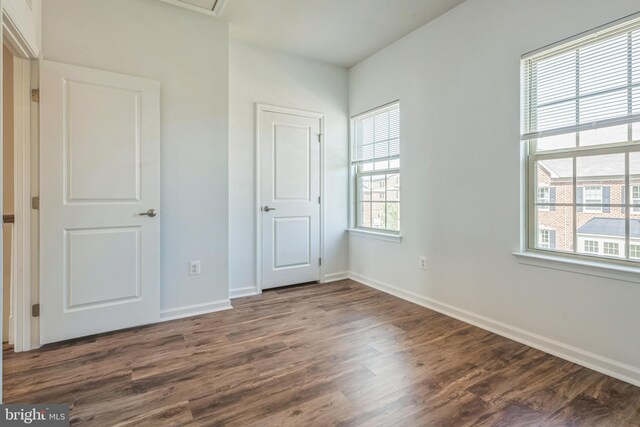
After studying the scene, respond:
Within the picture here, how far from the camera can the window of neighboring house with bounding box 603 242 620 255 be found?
2000 mm

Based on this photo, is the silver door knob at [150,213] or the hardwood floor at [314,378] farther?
the silver door knob at [150,213]

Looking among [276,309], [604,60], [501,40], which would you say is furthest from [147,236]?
[604,60]

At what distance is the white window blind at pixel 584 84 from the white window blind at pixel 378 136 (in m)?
1.38

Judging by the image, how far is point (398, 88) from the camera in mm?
3449

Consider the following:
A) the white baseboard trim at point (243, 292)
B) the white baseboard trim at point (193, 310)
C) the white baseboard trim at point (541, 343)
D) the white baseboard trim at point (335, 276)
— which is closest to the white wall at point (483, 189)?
the white baseboard trim at point (541, 343)

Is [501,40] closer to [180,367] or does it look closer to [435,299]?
[435,299]

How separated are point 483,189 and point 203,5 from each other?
2916 millimetres

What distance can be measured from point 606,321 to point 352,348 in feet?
5.31

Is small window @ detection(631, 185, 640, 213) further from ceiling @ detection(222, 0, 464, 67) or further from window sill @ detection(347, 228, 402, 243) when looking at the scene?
ceiling @ detection(222, 0, 464, 67)

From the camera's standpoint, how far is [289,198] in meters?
3.80

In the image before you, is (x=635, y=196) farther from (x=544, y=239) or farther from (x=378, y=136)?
(x=378, y=136)

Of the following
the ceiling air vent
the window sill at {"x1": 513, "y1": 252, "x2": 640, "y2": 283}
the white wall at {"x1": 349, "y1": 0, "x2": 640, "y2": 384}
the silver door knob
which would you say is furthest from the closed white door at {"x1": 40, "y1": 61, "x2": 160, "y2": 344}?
the window sill at {"x1": 513, "y1": 252, "x2": 640, "y2": 283}

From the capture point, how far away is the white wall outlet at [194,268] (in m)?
2.96

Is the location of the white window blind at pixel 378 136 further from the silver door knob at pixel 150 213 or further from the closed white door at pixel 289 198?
the silver door knob at pixel 150 213
